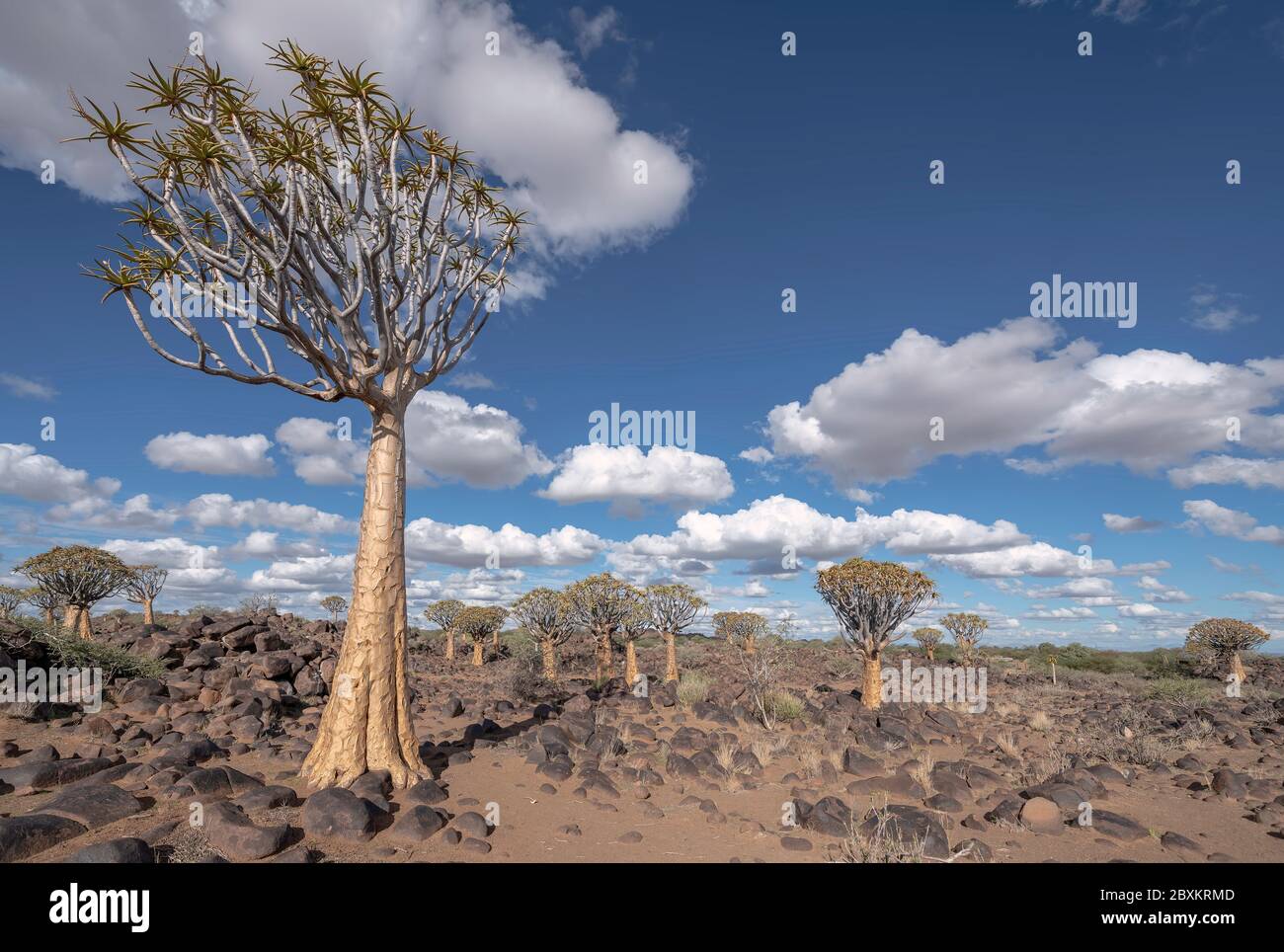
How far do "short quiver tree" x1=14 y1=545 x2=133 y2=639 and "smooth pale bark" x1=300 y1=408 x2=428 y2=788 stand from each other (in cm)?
1781

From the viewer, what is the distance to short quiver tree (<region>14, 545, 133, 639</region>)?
19922 mm

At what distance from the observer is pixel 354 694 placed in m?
7.95

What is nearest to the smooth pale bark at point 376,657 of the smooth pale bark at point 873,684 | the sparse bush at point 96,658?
the sparse bush at point 96,658

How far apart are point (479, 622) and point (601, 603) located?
11.8 metres

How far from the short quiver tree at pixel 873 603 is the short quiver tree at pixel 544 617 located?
11170 millimetres

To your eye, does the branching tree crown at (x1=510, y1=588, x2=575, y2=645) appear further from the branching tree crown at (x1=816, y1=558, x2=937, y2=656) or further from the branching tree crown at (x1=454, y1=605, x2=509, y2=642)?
the branching tree crown at (x1=816, y1=558, x2=937, y2=656)

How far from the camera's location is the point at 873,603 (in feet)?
55.6

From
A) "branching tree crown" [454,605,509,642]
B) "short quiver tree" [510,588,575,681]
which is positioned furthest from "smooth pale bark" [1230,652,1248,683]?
"branching tree crown" [454,605,509,642]

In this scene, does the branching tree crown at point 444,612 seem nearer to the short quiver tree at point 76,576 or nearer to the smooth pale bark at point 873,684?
the short quiver tree at point 76,576

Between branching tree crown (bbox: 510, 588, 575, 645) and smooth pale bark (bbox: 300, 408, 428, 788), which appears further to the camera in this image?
branching tree crown (bbox: 510, 588, 575, 645)

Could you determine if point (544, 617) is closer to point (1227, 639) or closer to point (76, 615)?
point (76, 615)
